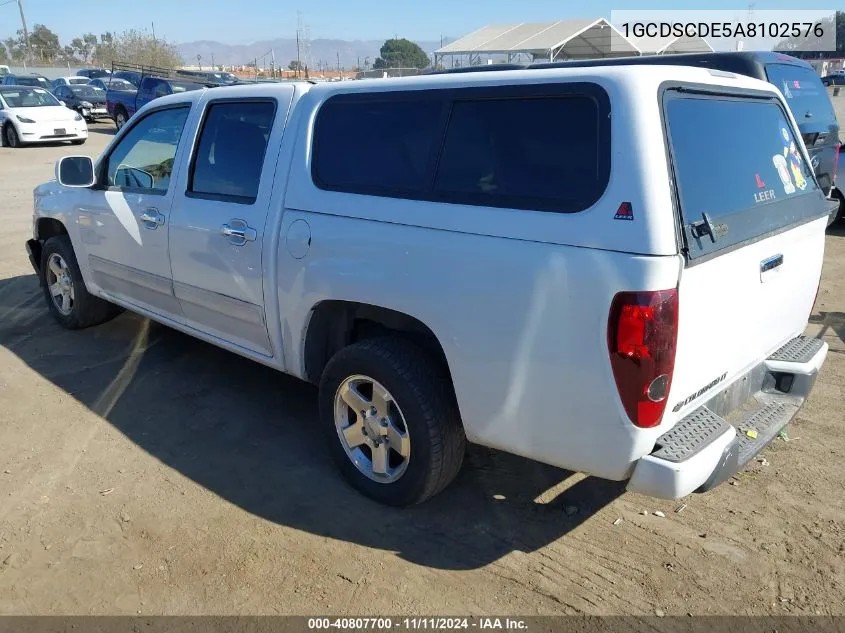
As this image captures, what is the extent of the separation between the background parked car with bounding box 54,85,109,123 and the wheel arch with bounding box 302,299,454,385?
26.8 m

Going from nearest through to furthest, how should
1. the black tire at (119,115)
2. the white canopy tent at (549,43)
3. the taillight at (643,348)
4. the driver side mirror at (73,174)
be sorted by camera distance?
the taillight at (643,348) → the driver side mirror at (73,174) → the black tire at (119,115) → the white canopy tent at (549,43)

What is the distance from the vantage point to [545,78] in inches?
107

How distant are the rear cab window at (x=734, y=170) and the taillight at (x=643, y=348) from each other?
9.3 inches

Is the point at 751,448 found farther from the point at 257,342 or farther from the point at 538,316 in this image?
the point at 257,342

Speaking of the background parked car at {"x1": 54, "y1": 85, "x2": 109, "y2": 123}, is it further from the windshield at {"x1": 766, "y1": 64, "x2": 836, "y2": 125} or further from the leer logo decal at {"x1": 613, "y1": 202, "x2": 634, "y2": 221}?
the leer logo decal at {"x1": 613, "y1": 202, "x2": 634, "y2": 221}

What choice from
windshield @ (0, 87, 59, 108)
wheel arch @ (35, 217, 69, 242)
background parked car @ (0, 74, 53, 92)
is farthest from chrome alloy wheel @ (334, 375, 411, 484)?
background parked car @ (0, 74, 53, 92)

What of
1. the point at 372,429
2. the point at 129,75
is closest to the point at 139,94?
the point at 129,75

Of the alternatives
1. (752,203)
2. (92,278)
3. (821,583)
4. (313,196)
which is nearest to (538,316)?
(752,203)

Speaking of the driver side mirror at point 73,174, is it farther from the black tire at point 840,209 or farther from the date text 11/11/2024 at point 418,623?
the black tire at point 840,209

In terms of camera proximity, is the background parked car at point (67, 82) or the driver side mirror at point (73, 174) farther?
the background parked car at point (67, 82)

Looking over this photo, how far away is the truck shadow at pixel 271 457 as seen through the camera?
3191mm

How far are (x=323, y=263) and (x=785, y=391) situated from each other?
87.8 inches

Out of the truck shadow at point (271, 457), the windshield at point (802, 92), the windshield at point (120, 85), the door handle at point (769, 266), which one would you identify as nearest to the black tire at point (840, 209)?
the windshield at point (802, 92)

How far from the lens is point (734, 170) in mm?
2883
